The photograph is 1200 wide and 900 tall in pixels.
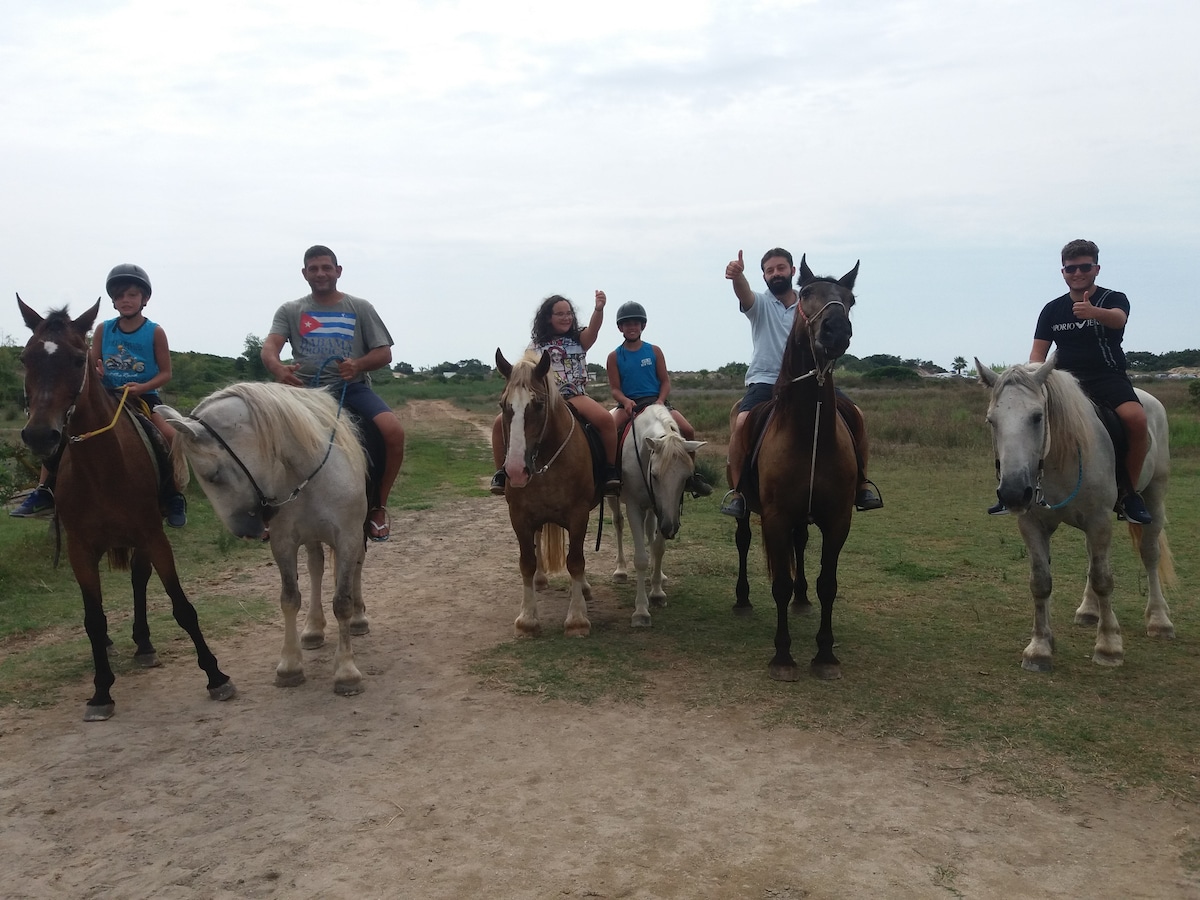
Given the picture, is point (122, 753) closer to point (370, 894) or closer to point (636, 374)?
point (370, 894)

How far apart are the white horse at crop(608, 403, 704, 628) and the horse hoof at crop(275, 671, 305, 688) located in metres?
2.59

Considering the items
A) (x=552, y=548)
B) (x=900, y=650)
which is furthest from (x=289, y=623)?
(x=900, y=650)

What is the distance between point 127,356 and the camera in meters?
5.73

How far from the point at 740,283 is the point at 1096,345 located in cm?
254

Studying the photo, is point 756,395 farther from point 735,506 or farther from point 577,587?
point 577,587

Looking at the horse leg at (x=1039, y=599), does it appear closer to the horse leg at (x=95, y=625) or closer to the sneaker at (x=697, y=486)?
the sneaker at (x=697, y=486)

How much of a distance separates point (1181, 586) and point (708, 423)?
18.1m

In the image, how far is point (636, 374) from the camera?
750 centimetres

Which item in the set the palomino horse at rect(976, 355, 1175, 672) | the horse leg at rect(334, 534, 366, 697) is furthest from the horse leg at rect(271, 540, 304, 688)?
the palomino horse at rect(976, 355, 1175, 672)

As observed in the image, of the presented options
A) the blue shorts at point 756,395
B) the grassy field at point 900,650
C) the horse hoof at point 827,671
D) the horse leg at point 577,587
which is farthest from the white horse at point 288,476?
the blue shorts at point 756,395

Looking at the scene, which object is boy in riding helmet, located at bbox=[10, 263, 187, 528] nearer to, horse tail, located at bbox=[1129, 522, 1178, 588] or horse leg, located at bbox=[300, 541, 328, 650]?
horse leg, located at bbox=[300, 541, 328, 650]

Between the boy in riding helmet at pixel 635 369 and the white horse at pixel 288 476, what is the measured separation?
2610mm

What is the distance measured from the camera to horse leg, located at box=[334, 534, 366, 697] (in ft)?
17.2

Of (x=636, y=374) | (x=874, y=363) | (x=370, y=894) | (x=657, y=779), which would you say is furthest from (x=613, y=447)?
(x=874, y=363)
